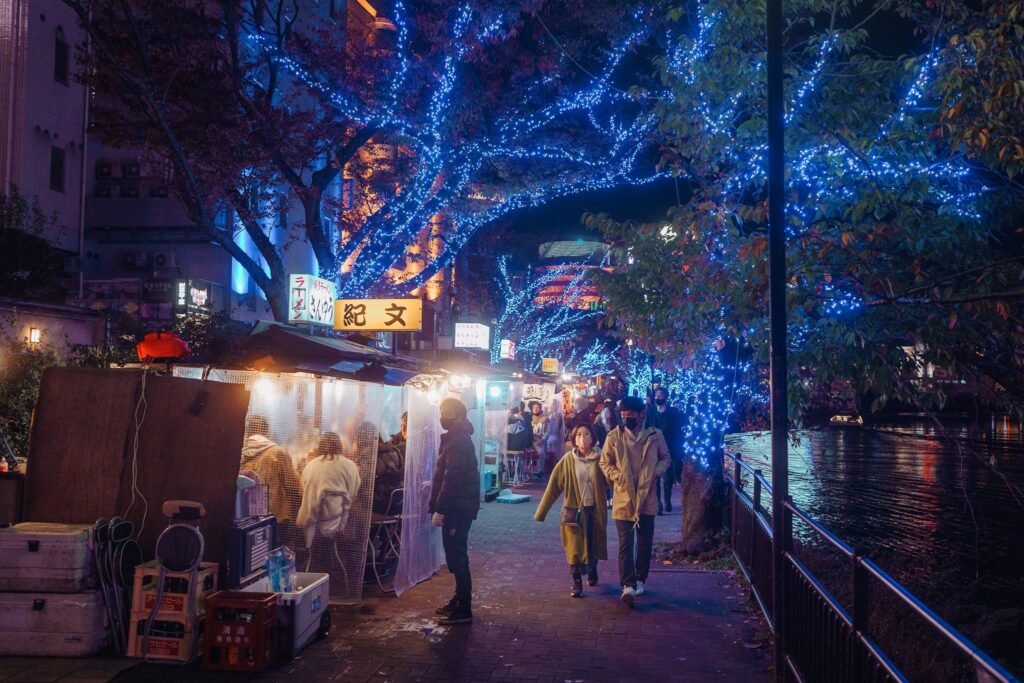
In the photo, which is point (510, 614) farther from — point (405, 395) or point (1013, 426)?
point (1013, 426)

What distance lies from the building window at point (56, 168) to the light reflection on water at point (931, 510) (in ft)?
61.5

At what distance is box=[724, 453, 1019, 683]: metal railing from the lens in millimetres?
3487

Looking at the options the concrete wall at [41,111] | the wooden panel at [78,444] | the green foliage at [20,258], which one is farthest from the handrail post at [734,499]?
the concrete wall at [41,111]

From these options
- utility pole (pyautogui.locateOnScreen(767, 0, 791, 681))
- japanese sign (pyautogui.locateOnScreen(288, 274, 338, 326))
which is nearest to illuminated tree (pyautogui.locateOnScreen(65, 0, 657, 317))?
japanese sign (pyautogui.locateOnScreen(288, 274, 338, 326))

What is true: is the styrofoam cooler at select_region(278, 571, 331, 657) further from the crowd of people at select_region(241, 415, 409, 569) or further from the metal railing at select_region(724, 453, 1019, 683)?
the metal railing at select_region(724, 453, 1019, 683)

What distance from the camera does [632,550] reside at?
29.3 feet

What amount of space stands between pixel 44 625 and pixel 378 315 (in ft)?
31.2

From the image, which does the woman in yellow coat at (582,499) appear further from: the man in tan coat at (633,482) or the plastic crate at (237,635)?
the plastic crate at (237,635)

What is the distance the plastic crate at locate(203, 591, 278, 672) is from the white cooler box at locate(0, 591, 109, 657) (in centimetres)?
100

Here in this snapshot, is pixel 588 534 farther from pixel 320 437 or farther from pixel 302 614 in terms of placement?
pixel 302 614

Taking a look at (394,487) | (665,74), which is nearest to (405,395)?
(394,487)

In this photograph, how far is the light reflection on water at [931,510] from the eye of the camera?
33.7 ft

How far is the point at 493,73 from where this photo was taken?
1769 cm

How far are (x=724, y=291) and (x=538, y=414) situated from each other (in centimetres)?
1579
